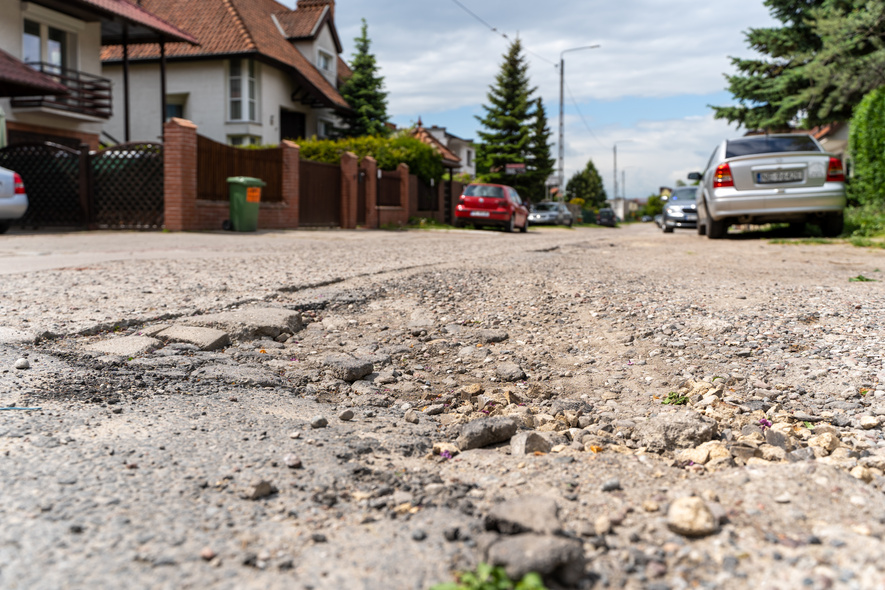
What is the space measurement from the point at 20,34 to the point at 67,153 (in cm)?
593

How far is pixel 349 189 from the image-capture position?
72.4 ft

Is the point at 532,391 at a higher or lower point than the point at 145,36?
lower

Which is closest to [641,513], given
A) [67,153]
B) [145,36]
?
[67,153]

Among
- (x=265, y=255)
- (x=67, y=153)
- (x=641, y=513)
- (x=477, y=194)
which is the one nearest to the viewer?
(x=641, y=513)

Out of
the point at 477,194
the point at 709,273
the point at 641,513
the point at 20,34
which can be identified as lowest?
the point at 641,513

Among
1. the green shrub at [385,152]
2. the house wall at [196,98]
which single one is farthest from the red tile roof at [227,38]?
the green shrub at [385,152]

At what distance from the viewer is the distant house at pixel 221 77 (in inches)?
1085

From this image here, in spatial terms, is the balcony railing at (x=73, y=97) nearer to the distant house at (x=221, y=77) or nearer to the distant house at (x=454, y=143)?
the distant house at (x=221, y=77)

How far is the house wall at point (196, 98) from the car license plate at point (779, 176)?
21459 millimetres

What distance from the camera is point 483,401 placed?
2980mm

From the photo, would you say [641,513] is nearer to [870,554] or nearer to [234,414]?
[870,554]

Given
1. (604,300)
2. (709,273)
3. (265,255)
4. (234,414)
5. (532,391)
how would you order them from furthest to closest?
(265,255), (709,273), (604,300), (532,391), (234,414)

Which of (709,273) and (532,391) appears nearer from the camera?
(532,391)

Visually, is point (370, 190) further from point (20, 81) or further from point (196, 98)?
point (20, 81)
